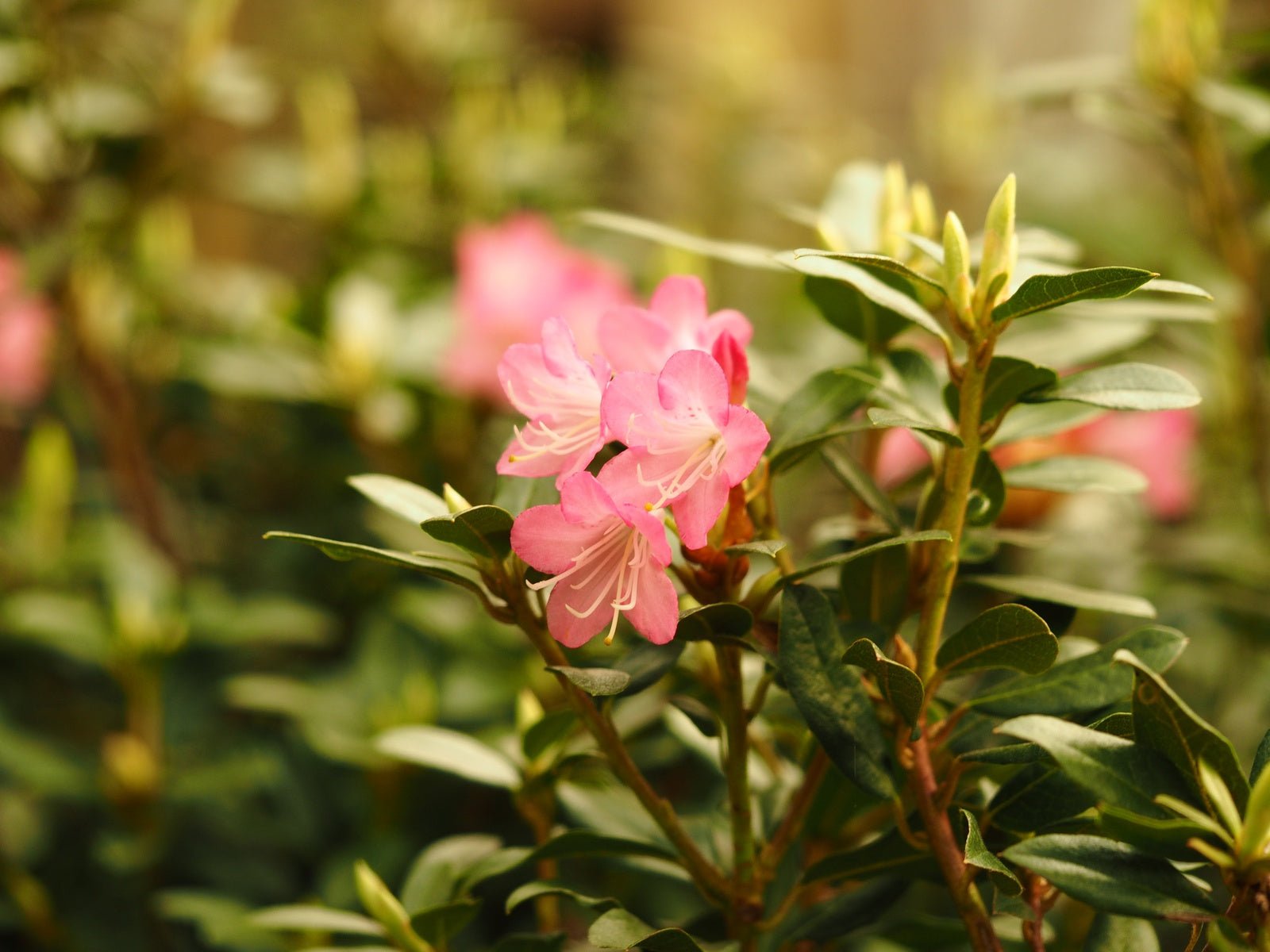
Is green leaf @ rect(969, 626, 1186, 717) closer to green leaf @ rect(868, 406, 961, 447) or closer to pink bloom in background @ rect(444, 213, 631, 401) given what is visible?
green leaf @ rect(868, 406, 961, 447)

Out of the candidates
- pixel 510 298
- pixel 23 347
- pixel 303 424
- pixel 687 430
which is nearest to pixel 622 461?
pixel 687 430

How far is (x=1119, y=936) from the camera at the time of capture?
54 centimetres

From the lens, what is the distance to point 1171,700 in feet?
1.46

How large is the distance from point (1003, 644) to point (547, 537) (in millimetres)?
218

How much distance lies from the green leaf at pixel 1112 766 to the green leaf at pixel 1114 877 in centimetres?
2

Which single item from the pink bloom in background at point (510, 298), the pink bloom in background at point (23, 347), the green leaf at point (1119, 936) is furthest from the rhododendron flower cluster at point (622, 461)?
the pink bloom in background at point (23, 347)

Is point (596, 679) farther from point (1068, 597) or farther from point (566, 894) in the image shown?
point (1068, 597)

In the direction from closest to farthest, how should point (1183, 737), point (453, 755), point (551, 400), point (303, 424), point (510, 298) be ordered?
point (1183, 737) < point (551, 400) < point (453, 755) < point (510, 298) < point (303, 424)

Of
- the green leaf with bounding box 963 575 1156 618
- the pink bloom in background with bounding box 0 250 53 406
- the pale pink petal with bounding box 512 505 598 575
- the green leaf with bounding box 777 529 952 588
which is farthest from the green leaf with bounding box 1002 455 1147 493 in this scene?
the pink bloom in background with bounding box 0 250 53 406

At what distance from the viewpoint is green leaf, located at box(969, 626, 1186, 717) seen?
53 cm

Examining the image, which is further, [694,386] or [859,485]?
[859,485]

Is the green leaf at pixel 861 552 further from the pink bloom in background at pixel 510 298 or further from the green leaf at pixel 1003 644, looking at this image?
the pink bloom in background at pixel 510 298

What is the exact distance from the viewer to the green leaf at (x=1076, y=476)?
24.3 inches

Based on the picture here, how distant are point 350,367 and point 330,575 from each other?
368 mm
